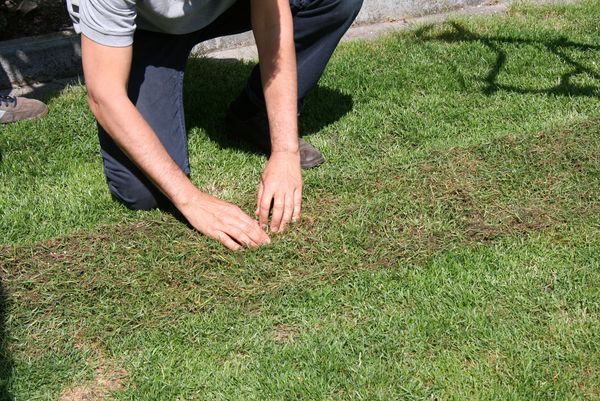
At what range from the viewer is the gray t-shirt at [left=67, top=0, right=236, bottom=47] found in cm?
285

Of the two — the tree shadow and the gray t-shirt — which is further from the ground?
the gray t-shirt

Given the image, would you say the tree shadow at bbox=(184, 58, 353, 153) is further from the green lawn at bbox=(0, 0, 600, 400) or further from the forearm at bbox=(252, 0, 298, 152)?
the forearm at bbox=(252, 0, 298, 152)

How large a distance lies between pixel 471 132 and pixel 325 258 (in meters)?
1.35

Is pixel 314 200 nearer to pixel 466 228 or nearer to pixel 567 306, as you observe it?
pixel 466 228

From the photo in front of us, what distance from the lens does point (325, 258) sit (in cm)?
307

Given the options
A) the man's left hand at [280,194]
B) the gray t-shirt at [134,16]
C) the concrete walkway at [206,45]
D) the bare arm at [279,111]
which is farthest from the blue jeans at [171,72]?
the concrete walkway at [206,45]

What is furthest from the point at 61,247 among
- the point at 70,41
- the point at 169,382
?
the point at 70,41

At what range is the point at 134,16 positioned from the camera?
293 centimetres

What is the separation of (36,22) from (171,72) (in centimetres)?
247

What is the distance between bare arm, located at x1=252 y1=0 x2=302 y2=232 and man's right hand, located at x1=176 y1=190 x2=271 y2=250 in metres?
0.14

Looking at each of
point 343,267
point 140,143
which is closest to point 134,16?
point 140,143

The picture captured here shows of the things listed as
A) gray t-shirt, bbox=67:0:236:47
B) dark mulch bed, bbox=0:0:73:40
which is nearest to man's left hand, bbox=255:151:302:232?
gray t-shirt, bbox=67:0:236:47

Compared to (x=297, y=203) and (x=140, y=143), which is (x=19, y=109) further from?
(x=297, y=203)

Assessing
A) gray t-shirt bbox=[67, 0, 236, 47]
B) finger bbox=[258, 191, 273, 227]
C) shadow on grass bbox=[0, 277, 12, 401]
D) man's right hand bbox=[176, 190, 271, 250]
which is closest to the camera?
shadow on grass bbox=[0, 277, 12, 401]
